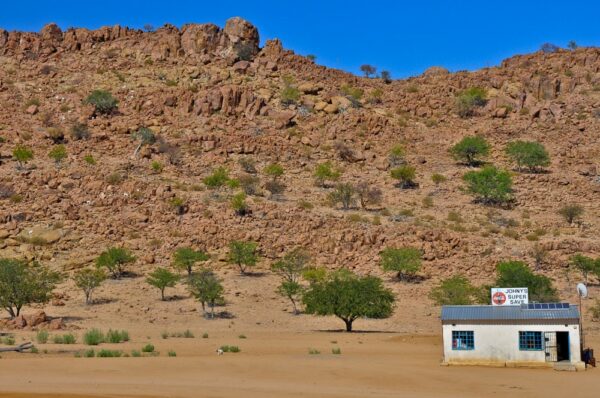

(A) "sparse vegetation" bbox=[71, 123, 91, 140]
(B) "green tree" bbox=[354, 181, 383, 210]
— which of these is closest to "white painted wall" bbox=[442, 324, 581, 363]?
(B) "green tree" bbox=[354, 181, 383, 210]

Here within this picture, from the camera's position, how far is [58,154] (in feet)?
212

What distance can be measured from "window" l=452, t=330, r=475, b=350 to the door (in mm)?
2412

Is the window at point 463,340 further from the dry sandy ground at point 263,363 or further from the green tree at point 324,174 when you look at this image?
the green tree at point 324,174

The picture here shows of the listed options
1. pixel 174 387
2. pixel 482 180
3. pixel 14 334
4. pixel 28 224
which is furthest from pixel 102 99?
pixel 174 387

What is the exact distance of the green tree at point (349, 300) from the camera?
41375mm

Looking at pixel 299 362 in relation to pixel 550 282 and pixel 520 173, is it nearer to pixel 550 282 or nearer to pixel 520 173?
pixel 550 282

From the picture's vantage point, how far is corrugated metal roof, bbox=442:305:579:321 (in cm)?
2805

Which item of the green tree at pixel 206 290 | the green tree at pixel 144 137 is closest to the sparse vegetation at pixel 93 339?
the green tree at pixel 206 290

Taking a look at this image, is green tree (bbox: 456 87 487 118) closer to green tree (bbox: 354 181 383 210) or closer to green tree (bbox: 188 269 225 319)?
green tree (bbox: 354 181 383 210)

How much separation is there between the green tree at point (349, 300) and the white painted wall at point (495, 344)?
41.9 feet

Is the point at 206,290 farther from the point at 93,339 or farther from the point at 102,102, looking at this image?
the point at 102,102

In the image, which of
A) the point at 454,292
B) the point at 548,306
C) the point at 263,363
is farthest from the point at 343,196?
the point at 263,363

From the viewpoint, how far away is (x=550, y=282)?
4606 cm

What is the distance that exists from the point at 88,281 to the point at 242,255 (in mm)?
9324
